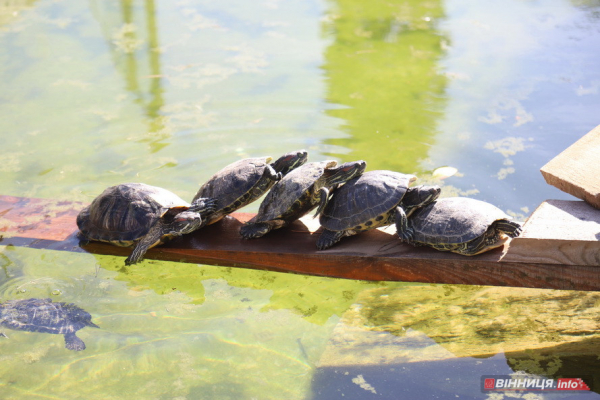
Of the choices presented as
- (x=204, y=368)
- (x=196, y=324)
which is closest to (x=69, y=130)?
(x=196, y=324)

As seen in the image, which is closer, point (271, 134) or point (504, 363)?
point (504, 363)

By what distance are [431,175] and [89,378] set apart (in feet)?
9.94

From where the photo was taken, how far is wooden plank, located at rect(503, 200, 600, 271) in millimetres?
2473

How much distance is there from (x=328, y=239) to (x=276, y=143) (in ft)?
7.87

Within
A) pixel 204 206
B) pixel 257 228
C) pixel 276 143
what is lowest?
pixel 276 143

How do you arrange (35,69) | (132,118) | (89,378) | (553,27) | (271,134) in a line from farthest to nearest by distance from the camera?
(553,27)
(35,69)
(132,118)
(271,134)
(89,378)

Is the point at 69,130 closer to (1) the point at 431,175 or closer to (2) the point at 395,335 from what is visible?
(1) the point at 431,175

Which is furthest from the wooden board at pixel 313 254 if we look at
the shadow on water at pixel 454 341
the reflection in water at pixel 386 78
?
the reflection in water at pixel 386 78

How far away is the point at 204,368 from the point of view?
2.88m

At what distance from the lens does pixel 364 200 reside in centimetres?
289

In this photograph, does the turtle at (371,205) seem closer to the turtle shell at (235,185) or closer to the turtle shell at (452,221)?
the turtle shell at (452,221)

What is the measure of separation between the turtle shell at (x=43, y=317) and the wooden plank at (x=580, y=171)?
2.69 metres

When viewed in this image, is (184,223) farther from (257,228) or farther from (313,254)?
(313,254)

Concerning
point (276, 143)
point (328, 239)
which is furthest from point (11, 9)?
point (328, 239)
